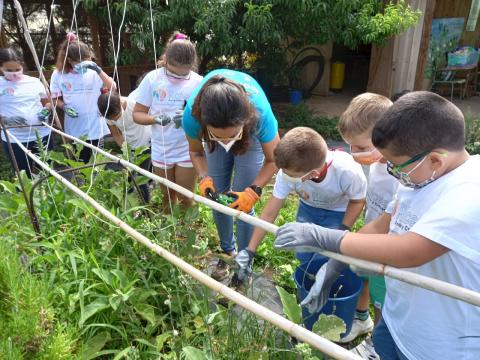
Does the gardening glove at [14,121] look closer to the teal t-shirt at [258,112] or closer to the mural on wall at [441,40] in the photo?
the teal t-shirt at [258,112]

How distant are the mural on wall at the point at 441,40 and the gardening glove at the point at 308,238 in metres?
8.25

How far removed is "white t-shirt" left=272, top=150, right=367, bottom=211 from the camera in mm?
1856

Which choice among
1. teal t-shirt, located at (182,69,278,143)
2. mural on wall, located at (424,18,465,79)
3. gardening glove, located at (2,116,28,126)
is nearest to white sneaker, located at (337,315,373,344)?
teal t-shirt, located at (182,69,278,143)

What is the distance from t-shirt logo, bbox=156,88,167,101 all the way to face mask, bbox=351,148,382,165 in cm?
148

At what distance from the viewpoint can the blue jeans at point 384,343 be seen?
143 cm

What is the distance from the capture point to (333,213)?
2.04m

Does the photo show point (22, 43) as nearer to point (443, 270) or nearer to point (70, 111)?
point (70, 111)

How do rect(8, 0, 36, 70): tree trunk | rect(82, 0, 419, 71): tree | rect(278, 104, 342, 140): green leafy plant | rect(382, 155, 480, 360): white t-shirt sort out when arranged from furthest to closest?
rect(278, 104, 342, 140): green leafy plant → rect(8, 0, 36, 70): tree trunk → rect(82, 0, 419, 71): tree → rect(382, 155, 480, 360): white t-shirt

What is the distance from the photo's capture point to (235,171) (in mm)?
2355

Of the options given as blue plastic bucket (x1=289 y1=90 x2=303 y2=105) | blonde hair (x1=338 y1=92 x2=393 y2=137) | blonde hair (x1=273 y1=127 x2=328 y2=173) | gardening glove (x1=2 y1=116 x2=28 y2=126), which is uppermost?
blonde hair (x1=338 y1=92 x2=393 y2=137)

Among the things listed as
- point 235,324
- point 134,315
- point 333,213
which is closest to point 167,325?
point 134,315

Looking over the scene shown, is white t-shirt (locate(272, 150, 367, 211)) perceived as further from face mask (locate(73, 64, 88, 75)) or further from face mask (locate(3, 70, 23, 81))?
face mask (locate(3, 70, 23, 81))

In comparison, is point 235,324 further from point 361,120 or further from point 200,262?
point 361,120

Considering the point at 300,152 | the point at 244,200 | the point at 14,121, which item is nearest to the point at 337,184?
the point at 300,152
